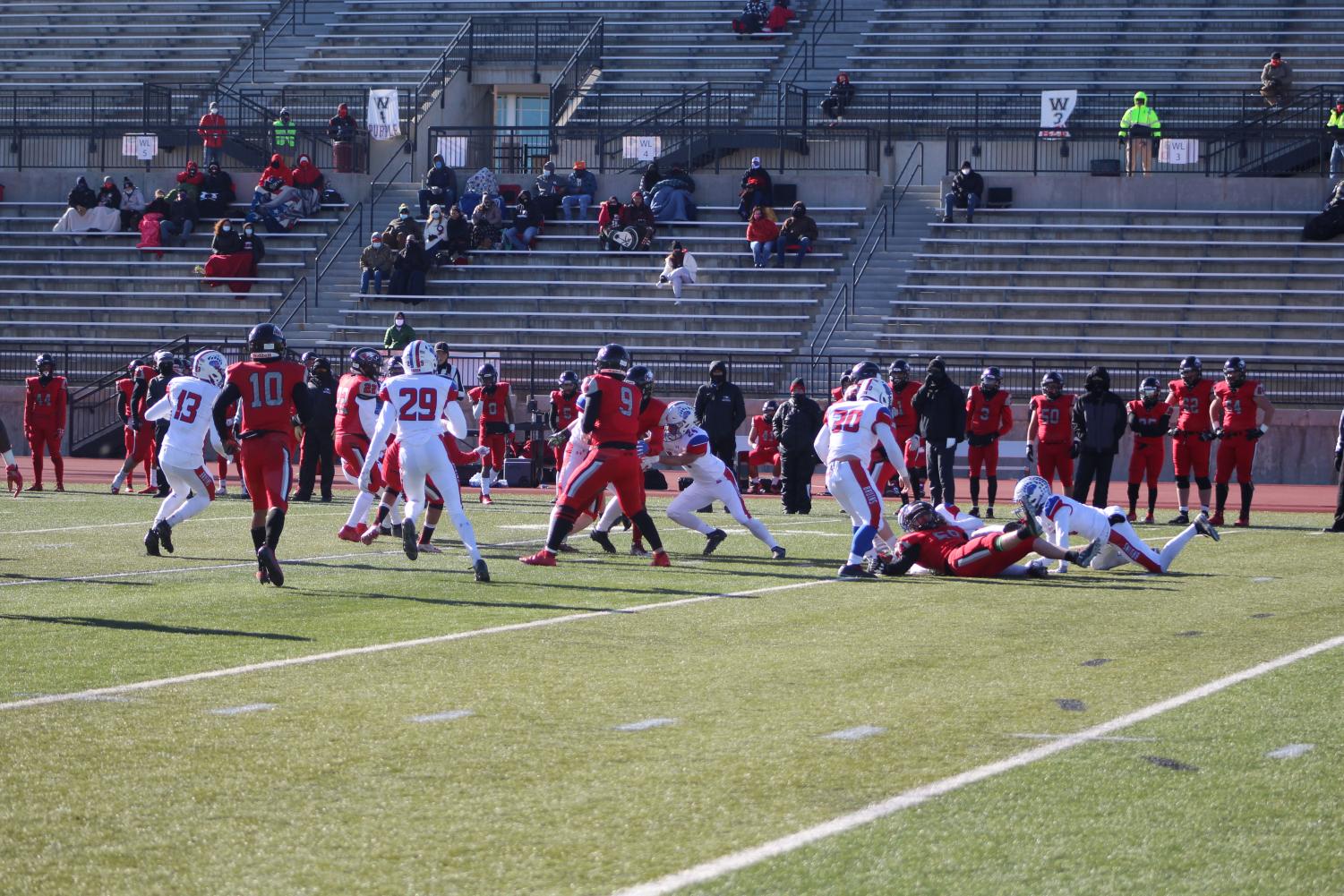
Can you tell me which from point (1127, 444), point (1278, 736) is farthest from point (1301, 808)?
point (1127, 444)

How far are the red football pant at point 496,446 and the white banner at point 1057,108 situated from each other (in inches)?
522

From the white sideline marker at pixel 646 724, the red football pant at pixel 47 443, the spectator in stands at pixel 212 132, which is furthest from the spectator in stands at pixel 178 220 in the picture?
the white sideline marker at pixel 646 724

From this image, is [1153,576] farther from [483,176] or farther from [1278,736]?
[483,176]

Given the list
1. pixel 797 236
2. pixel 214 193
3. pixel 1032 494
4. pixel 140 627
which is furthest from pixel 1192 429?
pixel 214 193

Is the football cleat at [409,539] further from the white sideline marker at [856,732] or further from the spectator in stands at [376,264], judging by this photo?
the spectator in stands at [376,264]

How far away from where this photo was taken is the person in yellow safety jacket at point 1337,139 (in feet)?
105

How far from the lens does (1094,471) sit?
2114 centimetres

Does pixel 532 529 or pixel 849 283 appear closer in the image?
pixel 532 529

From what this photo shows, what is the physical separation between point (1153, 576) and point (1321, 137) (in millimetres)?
21761

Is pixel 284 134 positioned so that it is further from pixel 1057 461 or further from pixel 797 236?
pixel 1057 461

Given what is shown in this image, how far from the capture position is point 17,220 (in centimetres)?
3684

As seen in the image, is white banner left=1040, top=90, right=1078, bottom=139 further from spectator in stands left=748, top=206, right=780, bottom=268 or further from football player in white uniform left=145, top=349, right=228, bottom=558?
football player in white uniform left=145, top=349, right=228, bottom=558

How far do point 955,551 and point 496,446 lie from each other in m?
12.8

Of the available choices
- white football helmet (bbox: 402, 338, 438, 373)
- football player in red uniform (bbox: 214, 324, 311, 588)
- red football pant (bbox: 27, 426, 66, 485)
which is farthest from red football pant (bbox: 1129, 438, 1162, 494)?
red football pant (bbox: 27, 426, 66, 485)
